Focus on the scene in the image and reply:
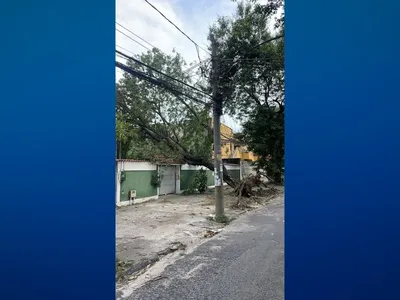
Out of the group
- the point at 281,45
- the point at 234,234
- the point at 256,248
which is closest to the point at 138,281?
the point at 256,248

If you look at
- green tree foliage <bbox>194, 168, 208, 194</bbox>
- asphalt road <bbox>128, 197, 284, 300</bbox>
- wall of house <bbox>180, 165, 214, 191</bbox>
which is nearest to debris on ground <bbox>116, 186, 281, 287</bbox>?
asphalt road <bbox>128, 197, 284, 300</bbox>

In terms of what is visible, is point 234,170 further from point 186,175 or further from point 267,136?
point 267,136

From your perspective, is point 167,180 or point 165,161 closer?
point 165,161

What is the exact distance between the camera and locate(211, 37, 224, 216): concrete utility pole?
25.6 feet

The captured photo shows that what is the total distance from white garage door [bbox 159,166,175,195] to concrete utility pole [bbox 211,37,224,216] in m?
5.23

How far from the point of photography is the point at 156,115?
12.2 m

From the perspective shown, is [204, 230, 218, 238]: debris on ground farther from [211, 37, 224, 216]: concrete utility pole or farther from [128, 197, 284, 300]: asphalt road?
[211, 37, 224, 216]: concrete utility pole

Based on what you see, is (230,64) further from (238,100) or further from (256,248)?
(256,248)

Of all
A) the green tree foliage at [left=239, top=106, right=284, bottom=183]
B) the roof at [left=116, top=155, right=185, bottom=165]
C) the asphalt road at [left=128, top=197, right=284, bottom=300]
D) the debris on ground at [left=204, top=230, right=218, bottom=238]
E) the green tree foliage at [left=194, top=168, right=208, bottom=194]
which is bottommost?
the debris on ground at [left=204, top=230, right=218, bottom=238]

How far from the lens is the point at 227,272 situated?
387 cm

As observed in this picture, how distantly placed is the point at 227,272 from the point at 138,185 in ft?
24.9

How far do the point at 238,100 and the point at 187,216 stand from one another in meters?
6.18

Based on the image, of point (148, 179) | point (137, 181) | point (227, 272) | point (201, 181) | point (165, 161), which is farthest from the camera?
point (201, 181)

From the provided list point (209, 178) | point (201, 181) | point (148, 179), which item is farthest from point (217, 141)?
point (209, 178)
